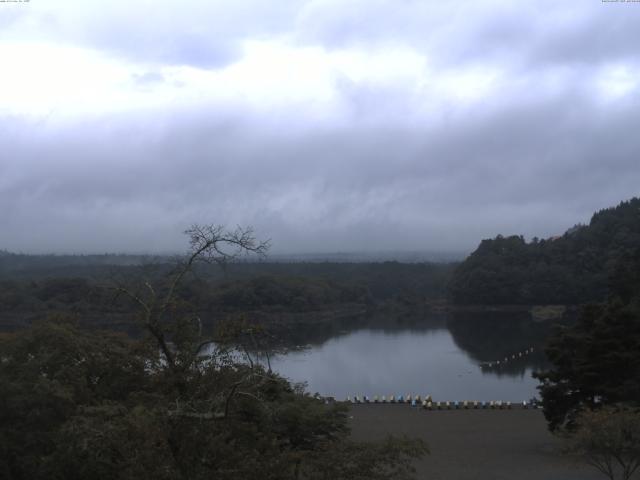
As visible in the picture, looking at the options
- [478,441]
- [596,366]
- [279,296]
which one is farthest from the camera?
[279,296]

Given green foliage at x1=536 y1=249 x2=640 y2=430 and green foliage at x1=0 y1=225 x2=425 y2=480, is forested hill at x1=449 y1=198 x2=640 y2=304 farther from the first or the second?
green foliage at x1=0 y1=225 x2=425 y2=480

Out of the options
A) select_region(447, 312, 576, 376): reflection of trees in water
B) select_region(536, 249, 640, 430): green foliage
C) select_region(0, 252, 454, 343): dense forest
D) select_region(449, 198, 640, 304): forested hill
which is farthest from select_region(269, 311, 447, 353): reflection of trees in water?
select_region(536, 249, 640, 430): green foliage

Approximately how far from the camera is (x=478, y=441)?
620 inches

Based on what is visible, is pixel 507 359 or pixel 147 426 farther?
pixel 507 359

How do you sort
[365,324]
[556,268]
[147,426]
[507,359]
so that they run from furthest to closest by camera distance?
[556,268], [365,324], [507,359], [147,426]

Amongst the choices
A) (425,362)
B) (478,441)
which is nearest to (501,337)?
(425,362)

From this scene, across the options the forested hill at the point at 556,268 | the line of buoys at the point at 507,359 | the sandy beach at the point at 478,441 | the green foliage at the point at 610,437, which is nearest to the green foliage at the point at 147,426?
the green foliage at the point at 610,437

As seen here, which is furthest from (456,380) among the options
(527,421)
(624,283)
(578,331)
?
(578,331)

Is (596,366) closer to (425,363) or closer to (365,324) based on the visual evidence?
(425,363)

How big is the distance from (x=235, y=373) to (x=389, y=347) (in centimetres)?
3644

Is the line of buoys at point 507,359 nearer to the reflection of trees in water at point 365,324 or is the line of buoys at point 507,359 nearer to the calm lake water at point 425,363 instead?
the calm lake water at point 425,363

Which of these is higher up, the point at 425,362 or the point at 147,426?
the point at 147,426

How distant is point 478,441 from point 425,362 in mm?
19959

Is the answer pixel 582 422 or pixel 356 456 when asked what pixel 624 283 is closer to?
pixel 582 422
